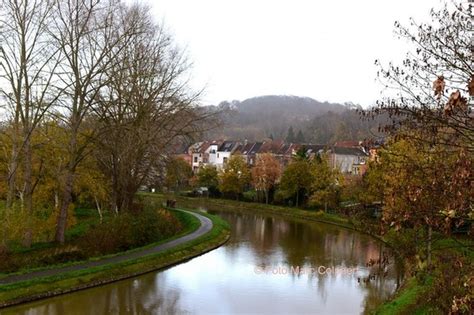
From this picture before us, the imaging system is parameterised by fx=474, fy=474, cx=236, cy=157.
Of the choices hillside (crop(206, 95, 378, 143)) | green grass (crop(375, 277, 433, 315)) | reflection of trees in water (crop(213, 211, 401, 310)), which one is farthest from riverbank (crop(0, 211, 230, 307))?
hillside (crop(206, 95, 378, 143))

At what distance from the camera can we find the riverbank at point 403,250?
23.3 ft

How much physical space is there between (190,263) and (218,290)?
217 inches

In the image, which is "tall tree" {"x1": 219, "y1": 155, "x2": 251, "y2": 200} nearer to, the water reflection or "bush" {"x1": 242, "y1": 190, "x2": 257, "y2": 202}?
"bush" {"x1": 242, "y1": 190, "x2": 257, "y2": 202}

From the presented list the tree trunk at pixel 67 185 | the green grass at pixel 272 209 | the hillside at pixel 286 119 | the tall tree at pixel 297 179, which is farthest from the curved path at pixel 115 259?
the hillside at pixel 286 119

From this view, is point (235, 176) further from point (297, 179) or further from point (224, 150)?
point (224, 150)

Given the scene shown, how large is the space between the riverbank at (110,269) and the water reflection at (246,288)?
35cm

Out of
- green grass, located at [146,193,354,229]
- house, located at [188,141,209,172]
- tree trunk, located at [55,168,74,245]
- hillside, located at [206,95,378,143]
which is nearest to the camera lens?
tree trunk, located at [55,168,74,245]

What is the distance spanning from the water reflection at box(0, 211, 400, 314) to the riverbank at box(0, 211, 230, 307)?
35cm

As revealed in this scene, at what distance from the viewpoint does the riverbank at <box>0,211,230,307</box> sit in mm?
15930

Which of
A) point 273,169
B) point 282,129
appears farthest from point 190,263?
point 282,129

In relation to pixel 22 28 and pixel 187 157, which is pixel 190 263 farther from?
pixel 187 157

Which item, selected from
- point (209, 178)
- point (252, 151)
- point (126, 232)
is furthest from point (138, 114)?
point (252, 151)

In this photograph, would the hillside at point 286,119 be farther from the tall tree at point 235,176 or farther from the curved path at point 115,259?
the curved path at point 115,259

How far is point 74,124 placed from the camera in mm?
20953
